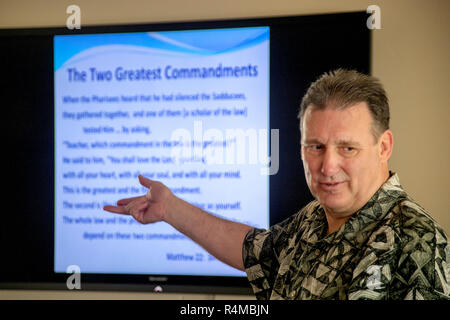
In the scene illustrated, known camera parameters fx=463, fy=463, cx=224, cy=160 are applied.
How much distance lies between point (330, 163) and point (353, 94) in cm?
18

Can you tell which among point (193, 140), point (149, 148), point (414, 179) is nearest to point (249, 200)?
point (193, 140)

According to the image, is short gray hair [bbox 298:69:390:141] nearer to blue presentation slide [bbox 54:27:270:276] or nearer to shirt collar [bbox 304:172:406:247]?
shirt collar [bbox 304:172:406:247]

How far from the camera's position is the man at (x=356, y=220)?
1.02 meters

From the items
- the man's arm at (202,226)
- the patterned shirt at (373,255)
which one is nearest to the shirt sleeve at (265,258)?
the patterned shirt at (373,255)

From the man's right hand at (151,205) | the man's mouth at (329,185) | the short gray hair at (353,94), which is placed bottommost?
the man's right hand at (151,205)

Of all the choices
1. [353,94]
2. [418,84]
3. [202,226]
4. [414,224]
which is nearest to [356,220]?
[414,224]

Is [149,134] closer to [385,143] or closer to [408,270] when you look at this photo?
[385,143]

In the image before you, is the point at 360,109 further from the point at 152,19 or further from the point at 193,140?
the point at 152,19

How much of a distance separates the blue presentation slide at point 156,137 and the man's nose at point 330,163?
3.51 ft

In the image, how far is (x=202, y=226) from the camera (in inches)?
70.7

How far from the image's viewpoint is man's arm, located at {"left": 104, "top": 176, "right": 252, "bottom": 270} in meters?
1.75

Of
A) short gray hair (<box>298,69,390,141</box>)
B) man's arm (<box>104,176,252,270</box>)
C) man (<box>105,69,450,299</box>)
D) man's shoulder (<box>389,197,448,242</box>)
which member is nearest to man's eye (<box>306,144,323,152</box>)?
man (<box>105,69,450,299</box>)

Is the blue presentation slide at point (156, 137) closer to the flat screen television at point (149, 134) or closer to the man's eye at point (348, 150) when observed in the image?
the flat screen television at point (149, 134)

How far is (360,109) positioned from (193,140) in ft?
4.27
